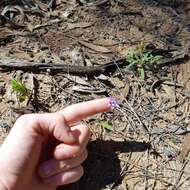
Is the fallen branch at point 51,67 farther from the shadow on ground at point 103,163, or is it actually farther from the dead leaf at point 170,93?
the shadow on ground at point 103,163

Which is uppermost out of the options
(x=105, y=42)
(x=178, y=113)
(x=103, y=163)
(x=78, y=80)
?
(x=105, y=42)

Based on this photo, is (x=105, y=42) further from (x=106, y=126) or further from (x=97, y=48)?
(x=106, y=126)

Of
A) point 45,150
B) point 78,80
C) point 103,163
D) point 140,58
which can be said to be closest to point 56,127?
point 45,150

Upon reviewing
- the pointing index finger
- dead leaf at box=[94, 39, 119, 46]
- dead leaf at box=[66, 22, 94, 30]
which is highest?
dead leaf at box=[66, 22, 94, 30]

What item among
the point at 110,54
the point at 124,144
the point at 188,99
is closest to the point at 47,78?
the point at 110,54

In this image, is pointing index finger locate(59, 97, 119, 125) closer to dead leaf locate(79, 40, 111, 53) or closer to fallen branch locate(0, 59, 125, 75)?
fallen branch locate(0, 59, 125, 75)

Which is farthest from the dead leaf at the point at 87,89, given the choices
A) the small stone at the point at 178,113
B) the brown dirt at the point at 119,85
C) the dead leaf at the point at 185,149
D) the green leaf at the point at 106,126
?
the dead leaf at the point at 185,149

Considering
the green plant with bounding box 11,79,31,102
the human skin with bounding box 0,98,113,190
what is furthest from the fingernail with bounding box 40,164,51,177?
the green plant with bounding box 11,79,31,102
